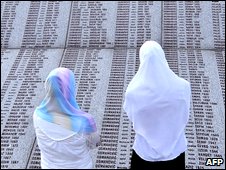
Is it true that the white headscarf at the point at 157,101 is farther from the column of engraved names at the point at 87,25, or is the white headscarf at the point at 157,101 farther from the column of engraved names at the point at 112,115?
the column of engraved names at the point at 87,25

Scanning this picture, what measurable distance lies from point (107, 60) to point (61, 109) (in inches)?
118

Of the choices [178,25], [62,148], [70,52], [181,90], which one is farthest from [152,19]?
[62,148]

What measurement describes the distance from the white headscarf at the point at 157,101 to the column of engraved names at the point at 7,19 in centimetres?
424

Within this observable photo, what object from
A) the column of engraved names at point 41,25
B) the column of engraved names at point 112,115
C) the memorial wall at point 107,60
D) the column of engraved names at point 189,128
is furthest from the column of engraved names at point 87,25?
the column of engraved names at point 189,128

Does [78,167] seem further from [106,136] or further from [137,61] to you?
[137,61]

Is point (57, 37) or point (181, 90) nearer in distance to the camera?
point (181, 90)

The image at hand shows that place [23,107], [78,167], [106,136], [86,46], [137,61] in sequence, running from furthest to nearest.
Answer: [86,46] → [137,61] → [23,107] → [106,136] → [78,167]

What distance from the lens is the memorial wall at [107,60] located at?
4.32m

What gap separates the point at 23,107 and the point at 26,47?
1.67 m

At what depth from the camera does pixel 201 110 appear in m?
4.68

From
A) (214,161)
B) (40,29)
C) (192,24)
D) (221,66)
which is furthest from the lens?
(40,29)

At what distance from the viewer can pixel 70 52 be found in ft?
19.4

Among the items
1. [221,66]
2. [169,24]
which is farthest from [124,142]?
[169,24]

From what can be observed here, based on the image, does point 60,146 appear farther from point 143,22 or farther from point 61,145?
point 143,22
